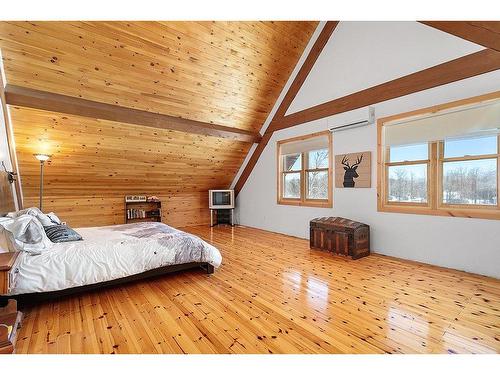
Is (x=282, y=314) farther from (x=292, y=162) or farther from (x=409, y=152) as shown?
(x=292, y=162)

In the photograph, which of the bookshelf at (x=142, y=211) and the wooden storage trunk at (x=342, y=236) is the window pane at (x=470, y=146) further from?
the bookshelf at (x=142, y=211)

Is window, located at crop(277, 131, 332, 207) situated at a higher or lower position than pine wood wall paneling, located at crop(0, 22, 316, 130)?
lower

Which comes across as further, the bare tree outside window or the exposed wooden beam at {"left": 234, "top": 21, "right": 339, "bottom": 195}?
the bare tree outside window

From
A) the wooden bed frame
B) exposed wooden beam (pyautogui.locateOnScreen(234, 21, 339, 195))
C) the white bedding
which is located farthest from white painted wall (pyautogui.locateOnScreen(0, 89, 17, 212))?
exposed wooden beam (pyautogui.locateOnScreen(234, 21, 339, 195))

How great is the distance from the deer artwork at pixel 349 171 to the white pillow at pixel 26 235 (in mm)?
4346

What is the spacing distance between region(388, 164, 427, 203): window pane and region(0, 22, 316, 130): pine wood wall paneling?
119 inches

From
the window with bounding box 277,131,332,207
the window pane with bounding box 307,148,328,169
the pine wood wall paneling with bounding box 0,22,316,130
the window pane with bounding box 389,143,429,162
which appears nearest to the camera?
the pine wood wall paneling with bounding box 0,22,316,130

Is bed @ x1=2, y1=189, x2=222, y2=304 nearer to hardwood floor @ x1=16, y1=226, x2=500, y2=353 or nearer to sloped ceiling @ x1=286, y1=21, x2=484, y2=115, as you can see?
hardwood floor @ x1=16, y1=226, x2=500, y2=353

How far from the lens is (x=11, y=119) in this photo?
379cm

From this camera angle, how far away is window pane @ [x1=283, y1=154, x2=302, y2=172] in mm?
5645

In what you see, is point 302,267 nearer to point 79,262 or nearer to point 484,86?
point 79,262

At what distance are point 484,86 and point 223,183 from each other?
5.85 m
